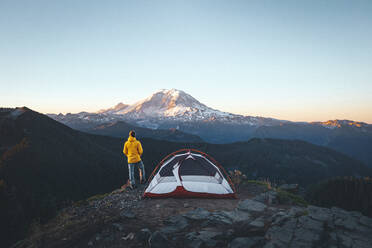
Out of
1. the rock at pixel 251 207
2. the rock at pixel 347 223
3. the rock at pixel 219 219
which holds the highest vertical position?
the rock at pixel 347 223

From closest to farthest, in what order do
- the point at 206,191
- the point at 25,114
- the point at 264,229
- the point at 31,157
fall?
the point at 264,229
the point at 206,191
the point at 31,157
the point at 25,114

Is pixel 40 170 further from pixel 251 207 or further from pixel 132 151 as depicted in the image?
pixel 251 207

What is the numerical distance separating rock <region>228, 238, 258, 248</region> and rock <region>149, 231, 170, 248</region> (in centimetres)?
171

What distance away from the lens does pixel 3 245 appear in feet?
41.0

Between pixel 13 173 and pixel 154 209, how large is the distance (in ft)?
121

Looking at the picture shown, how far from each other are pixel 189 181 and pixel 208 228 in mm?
4394

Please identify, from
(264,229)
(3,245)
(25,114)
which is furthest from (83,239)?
(25,114)

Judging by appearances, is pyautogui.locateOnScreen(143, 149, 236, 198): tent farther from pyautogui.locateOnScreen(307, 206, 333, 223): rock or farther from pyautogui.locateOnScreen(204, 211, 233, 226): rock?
pyautogui.locateOnScreen(307, 206, 333, 223): rock

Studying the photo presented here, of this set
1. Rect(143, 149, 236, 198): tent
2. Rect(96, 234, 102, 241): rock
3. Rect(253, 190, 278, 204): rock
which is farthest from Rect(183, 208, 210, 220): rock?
Rect(253, 190, 278, 204): rock

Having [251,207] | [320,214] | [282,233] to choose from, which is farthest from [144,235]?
[320,214]

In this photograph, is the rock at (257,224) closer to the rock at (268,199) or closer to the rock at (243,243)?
the rock at (243,243)

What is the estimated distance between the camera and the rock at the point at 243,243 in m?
4.87

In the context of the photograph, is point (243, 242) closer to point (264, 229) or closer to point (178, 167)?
point (264, 229)

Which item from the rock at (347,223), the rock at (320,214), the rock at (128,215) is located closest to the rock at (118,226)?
the rock at (128,215)
